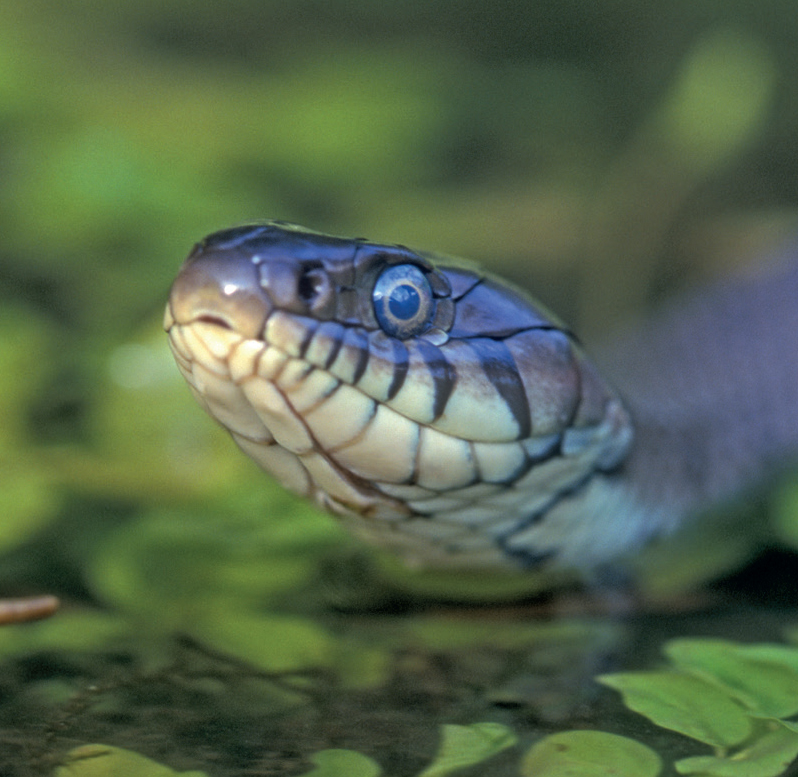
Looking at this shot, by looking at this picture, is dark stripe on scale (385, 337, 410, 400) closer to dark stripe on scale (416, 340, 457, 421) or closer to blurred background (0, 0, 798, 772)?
dark stripe on scale (416, 340, 457, 421)

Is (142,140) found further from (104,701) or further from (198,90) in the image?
(104,701)

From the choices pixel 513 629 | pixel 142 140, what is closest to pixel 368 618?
pixel 513 629

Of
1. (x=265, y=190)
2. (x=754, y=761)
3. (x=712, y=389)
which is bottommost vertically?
(x=754, y=761)

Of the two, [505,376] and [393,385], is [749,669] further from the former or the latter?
[393,385]

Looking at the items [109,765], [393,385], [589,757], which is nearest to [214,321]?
[393,385]

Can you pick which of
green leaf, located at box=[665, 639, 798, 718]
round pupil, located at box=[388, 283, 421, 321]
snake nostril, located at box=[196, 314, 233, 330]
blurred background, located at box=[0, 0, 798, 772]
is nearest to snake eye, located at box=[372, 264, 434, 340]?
round pupil, located at box=[388, 283, 421, 321]

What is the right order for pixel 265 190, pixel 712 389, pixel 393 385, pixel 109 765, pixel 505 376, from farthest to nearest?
pixel 265 190
pixel 712 389
pixel 505 376
pixel 393 385
pixel 109 765

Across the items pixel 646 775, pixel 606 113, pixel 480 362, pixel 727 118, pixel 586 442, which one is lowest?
pixel 646 775

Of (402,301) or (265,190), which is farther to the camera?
(265,190)
